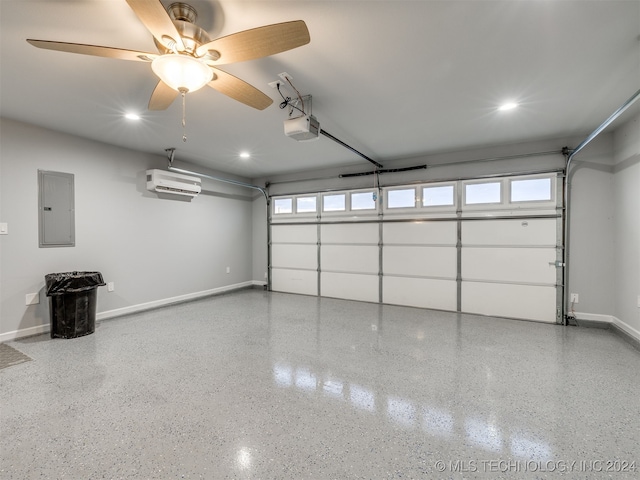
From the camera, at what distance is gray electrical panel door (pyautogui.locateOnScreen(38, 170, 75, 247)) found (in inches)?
143

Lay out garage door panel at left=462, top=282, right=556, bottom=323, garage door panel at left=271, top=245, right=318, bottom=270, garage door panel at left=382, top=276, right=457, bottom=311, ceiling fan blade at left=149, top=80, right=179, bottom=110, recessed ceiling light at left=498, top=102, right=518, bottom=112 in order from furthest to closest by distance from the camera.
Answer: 1. garage door panel at left=271, top=245, right=318, bottom=270
2. garage door panel at left=382, top=276, right=457, bottom=311
3. garage door panel at left=462, top=282, right=556, bottom=323
4. recessed ceiling light at left=498, top=102, right=518, bottom=112
5. ceiling fan blade at left=149, top=80, right=179, bottom=110

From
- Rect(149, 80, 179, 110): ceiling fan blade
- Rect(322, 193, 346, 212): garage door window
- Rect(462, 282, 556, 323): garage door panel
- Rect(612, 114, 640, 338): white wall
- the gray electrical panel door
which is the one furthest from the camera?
Rect(322, 193, 346, 212): garage door window

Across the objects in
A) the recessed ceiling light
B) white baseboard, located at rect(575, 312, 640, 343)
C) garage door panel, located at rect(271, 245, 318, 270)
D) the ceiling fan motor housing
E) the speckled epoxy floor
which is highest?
the recessed ceiling light

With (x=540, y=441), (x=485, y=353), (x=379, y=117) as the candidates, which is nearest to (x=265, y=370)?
(x=540, y=441)

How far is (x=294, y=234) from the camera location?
6.35 meters

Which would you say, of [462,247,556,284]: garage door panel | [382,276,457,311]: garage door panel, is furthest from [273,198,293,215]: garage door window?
[462,247,556,284]: garage door panel

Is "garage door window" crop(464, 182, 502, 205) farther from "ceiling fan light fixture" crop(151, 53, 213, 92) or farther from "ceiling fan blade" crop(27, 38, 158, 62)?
"ceiling fan blade" crop(27, 38, 158, 62)

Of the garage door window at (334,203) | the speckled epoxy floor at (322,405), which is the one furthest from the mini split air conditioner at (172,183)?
the garage door window at (334,203)

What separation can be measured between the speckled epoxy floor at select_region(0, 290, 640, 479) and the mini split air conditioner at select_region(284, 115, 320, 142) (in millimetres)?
2241

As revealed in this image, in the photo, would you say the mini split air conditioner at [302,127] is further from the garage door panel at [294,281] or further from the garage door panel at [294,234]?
the garage door panel at [294,281]

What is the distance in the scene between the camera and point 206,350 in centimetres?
314

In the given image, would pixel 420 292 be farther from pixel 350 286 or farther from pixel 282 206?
pixel 282 206

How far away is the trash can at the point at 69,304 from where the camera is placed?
342 centimetres

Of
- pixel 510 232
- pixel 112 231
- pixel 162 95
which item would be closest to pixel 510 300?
pixel 510 232
